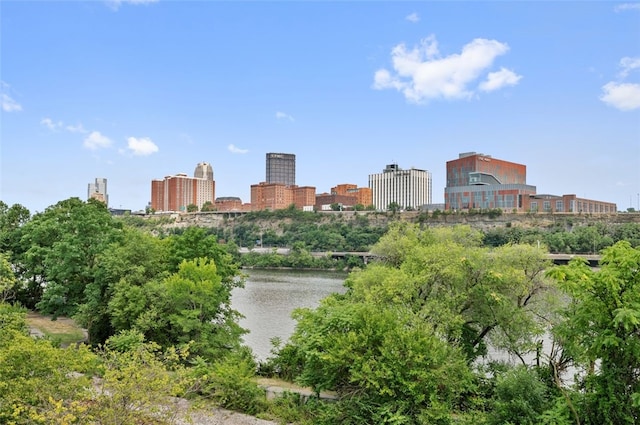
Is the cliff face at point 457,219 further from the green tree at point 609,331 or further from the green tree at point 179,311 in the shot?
the green tree at point 609,331

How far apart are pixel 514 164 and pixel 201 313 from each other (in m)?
130

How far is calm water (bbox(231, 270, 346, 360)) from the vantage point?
2977 cm

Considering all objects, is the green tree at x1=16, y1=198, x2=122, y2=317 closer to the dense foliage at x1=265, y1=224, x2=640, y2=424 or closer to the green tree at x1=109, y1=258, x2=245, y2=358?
the green tree at x1=109, y1=258, x2=245, y2=358

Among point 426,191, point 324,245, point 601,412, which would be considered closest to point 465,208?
point 324,245

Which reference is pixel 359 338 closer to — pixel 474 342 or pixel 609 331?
pixel 609 331

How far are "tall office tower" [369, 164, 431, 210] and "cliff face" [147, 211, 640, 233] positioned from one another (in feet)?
224

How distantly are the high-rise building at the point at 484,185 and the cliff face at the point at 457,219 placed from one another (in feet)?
22.8

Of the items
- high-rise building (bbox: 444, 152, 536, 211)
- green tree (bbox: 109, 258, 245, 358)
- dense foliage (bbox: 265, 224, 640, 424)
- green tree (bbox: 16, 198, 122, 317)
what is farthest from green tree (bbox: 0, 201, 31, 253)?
high-rise building (bbox: 444, 152, 536, 211)

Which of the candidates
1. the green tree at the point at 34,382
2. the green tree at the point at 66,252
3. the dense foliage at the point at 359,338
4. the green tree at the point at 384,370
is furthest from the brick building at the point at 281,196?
the green tree at the point at 34,382

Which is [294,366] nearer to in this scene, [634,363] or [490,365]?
[490,365]

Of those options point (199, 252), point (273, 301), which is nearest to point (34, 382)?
point (199, 252)

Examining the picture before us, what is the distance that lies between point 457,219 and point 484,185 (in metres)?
17.9

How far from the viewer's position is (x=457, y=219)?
105812 millimetres

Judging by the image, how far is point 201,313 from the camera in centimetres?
2108
